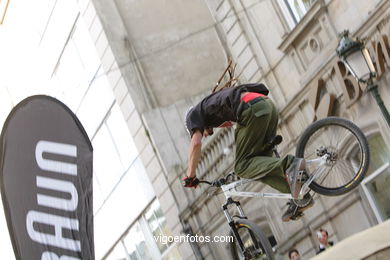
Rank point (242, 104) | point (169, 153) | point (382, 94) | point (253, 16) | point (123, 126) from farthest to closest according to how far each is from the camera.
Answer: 1. point (123, 126)
2. point (169, 153)
3. point (253, 16)
4. point (382, 94)
5. point (242, 104)

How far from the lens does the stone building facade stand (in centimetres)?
1219

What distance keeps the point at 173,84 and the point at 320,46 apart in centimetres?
592

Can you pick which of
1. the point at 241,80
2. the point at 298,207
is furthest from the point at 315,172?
the point at 241,80

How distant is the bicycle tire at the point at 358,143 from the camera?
23.4ft

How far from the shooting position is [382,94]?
11727 mm

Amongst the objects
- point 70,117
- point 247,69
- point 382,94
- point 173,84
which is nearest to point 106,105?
point 173,84

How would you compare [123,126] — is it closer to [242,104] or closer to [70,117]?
[70,117]

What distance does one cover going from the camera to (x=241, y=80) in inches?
606

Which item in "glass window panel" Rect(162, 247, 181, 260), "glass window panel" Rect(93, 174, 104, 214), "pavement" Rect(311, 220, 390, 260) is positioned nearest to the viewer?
"pavement" Rect(311, 220, 390, 260)

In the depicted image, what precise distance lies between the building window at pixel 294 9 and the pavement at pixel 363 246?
7534 millimetres

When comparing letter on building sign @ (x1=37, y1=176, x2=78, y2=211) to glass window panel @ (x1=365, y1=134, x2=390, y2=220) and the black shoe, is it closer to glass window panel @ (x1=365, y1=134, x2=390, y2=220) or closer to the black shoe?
the black shoe

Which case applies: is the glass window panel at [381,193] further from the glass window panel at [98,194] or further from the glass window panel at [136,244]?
the glass window panel at [98,194]

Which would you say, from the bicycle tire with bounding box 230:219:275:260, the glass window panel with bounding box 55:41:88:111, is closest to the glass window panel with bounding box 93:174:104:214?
the glass window panel with bounding box 55:41:88:111

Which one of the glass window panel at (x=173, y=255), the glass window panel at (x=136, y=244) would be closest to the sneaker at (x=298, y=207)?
the glass window panel at (x=173, y=255)
